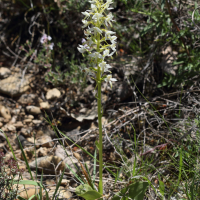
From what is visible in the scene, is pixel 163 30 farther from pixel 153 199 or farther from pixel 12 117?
pixel 12 117

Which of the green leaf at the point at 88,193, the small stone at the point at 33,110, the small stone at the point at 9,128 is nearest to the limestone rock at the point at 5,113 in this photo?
the small stone at the point at 9,128

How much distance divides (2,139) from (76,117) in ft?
3.32

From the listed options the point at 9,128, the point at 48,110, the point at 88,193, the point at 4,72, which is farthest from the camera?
the point at 4,72

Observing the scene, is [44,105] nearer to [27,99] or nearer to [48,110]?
[48,110]

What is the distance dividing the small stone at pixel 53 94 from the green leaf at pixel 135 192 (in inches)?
75.3

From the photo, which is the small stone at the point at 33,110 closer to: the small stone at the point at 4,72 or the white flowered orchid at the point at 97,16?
the small stone at the point at 4,72

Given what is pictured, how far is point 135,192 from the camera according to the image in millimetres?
1848

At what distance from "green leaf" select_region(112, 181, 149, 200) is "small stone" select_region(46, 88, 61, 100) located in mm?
1913

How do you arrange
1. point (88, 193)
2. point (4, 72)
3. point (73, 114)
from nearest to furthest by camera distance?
point (88, 193)
point (73, 114)
point (4, 72)

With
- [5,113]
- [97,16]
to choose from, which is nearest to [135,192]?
[97,16]

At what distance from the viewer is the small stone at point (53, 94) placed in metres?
3.41

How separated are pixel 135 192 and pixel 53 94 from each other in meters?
2.03

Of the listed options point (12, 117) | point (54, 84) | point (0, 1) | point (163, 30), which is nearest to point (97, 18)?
point (163, 30)

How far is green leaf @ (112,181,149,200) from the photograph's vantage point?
1816 millimetres
